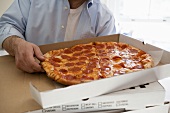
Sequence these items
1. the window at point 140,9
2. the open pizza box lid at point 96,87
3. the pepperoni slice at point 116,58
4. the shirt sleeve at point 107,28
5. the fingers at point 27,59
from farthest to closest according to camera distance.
A: the window at point 140,9 < the shirt sleeve at point 107,28 < the pepperoni slice at point 116,58 < the fingers at point 27,59 < the open pizza box lid at point 96,87

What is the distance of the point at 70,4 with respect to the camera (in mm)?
1074

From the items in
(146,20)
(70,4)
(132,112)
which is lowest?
(146,20)

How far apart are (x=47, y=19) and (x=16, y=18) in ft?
0.44

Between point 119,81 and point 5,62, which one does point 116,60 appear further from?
point 5,62

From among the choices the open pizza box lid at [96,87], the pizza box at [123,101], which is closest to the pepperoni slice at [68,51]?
the open pizza box lid at [96,87]

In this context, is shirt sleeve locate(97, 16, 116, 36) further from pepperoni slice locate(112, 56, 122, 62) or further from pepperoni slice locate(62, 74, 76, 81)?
pepperoni slice locate(62, 74, 76, 81)

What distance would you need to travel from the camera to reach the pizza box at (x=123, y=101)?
528mm

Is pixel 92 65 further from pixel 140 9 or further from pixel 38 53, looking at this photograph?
pixel 140 9

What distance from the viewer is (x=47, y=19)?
106 cm

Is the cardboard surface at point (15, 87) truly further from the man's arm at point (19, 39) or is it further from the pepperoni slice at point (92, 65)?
the pepperoni slice at point (92, 65)

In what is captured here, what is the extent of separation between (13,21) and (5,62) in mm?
296

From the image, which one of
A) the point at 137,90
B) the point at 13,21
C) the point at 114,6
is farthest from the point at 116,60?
the point at 114,6

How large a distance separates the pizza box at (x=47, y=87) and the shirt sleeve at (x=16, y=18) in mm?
240

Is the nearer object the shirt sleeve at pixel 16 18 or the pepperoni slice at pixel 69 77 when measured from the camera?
the pepperoni slice at pixel 69 77
